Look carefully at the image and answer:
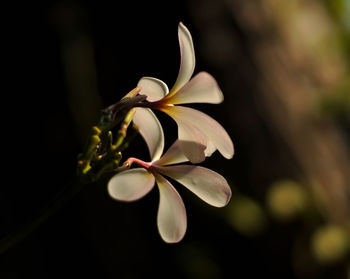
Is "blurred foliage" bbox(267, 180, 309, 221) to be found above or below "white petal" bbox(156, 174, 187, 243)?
below

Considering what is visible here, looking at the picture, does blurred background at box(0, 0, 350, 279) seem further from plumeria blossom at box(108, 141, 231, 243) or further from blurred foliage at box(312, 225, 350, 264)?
plumeria blossom at box(108, 141, 231, 243)

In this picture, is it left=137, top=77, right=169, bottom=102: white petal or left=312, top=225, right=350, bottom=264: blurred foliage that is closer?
left=137, top=77, right=169, bottom=102: white petal

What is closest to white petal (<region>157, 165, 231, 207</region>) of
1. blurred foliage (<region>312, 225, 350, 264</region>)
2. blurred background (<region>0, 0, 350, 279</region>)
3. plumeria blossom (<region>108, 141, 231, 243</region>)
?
plumeria blossom (<region>108, 141, 231, 243</region>)

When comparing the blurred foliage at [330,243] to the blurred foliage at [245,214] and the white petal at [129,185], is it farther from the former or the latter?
the white petal at [129,185]

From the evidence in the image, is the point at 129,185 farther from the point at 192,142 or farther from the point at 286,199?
the point at 286,199

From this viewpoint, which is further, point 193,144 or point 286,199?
point 286,199

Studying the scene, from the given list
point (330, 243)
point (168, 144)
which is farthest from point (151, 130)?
point (330, 243)
